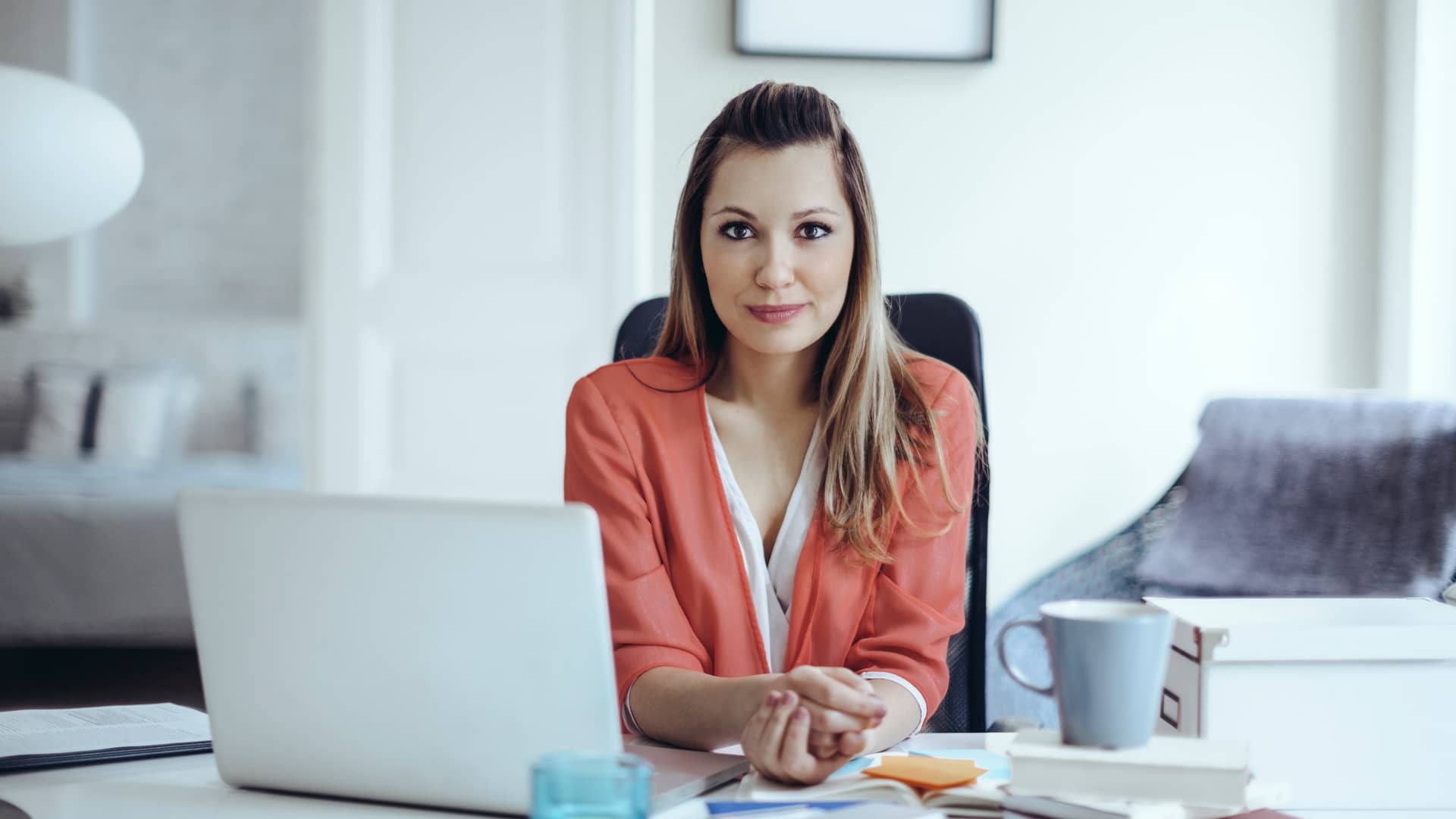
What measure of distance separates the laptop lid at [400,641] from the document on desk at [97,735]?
19cm

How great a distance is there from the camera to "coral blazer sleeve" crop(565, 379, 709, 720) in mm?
1129

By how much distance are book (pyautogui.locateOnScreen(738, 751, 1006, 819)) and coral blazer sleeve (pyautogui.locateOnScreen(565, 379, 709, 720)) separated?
1.09 feet

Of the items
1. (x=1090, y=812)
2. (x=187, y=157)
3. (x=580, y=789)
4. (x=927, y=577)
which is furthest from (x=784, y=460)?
(x=187, y=157)

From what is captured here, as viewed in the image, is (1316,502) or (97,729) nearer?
(97,729)

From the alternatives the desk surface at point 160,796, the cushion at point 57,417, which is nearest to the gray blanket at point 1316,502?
the desk surface at point 160,796

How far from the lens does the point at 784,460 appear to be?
1325mm

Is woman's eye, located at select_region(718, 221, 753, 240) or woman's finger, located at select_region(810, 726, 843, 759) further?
woman's eye, located at select_region(718, 221, 753, 240)

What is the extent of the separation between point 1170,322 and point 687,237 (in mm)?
1655

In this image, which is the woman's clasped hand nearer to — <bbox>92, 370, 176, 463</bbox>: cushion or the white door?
the white door

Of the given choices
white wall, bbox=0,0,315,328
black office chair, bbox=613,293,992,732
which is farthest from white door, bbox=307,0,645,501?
white wall, bbox=0,0,315,328

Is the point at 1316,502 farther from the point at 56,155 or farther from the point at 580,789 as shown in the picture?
the point at 56,155

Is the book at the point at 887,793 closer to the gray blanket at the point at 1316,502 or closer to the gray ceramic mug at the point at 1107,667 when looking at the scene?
the gray ceramic mug at the point at 1107,667

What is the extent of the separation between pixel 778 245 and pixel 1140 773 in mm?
697

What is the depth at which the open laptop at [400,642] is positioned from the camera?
2.20 feet
